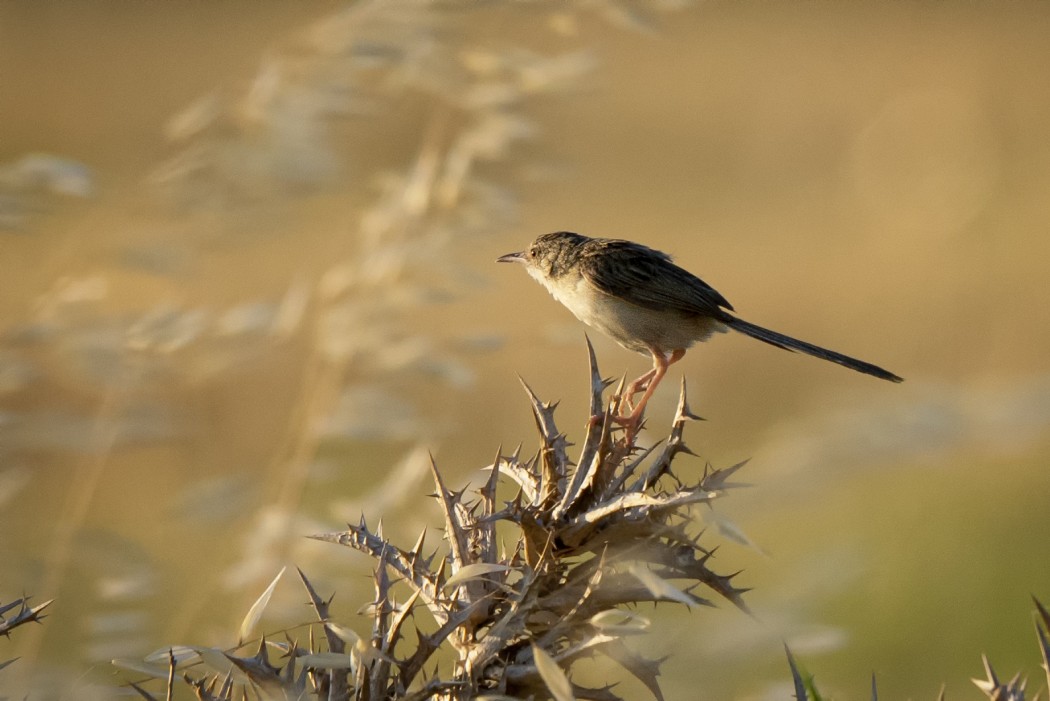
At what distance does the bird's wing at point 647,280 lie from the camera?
3.82 metres

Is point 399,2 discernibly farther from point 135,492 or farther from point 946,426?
point 135,492

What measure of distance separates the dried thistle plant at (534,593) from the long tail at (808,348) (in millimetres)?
1368

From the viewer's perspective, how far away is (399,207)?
4.46 m

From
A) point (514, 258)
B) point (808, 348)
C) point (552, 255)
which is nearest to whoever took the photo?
point (808, 348)

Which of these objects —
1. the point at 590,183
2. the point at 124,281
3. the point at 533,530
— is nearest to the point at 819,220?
the point at 590,183

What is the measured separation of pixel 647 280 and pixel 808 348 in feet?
2.02

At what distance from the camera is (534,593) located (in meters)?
1.59

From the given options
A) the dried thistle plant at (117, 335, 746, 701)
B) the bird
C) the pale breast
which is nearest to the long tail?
the bird

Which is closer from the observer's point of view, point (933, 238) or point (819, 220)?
point (933, 238)

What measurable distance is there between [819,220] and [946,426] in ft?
23.5

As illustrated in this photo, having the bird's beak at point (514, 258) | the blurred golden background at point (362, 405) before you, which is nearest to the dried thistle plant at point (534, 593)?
the blurred golden background at point (362, 405)

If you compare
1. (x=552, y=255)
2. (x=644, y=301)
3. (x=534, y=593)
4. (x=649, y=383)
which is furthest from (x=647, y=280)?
(x=534, y=593)

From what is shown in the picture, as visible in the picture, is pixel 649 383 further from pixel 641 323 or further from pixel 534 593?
pixel 534 593

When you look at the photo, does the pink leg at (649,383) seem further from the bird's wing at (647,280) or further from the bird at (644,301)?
the bird's wing at (647,280)
